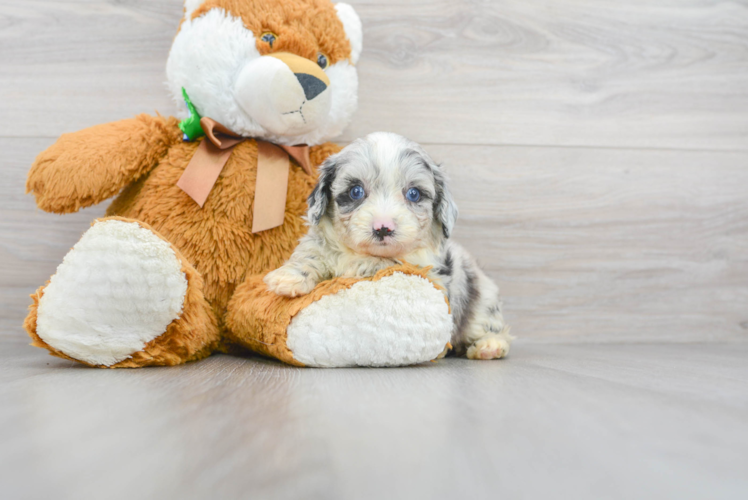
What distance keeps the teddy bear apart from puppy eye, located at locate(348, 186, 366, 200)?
0.18 m

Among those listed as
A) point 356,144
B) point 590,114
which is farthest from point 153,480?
point 590,114

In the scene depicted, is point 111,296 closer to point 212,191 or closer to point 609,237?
point 212,191

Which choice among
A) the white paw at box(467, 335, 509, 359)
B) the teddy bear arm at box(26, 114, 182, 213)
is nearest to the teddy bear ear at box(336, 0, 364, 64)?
the teddy bear arm at box(26, 114, 182, 213)

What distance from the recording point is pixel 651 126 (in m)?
1.81

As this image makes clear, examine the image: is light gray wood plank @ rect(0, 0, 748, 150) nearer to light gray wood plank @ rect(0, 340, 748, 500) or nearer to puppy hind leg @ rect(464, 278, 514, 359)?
puppy hind leg @ rect(464, 278, 514, 359)

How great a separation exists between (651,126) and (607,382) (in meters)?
1.16

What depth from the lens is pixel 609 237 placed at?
1.79 metres

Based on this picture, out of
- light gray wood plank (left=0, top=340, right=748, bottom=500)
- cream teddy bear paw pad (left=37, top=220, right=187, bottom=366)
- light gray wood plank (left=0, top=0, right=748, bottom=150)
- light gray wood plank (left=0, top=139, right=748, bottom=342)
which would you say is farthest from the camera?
light gray wood plank (left=0, top=139, right=748, bottom=342)

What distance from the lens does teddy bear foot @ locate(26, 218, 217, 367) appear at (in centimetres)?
104

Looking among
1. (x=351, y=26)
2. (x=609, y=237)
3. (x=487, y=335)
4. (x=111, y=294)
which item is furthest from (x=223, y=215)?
(x=609, y=237)

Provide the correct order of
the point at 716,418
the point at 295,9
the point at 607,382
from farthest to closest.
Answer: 1. the point at 295,9
2. the point at 607,382
3. the point at 716,418

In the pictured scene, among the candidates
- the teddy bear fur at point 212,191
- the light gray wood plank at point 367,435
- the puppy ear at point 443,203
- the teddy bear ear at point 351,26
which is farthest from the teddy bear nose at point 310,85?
the light gray wood plank at point 367,435

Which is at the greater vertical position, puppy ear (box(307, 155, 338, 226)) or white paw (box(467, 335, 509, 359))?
puppy ear (box(307, 155, 338, 226))

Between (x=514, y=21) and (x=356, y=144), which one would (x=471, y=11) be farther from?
(x=356, y=144)
